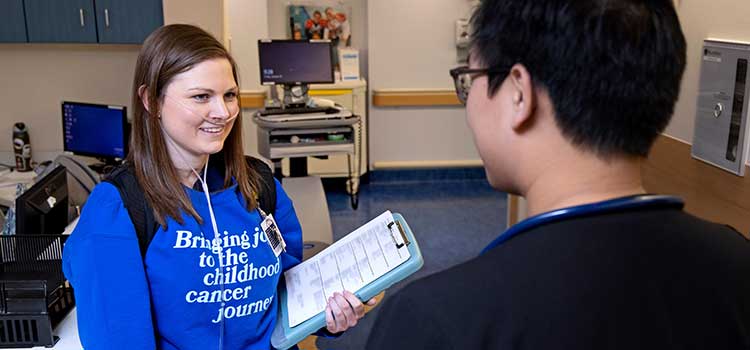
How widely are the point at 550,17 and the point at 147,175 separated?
992 millimetres

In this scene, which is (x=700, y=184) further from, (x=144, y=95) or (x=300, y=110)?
(x=300, y=110)

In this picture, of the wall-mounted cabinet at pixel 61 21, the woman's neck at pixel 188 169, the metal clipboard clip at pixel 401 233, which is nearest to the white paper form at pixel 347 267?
the metal clipboard clip at pixel 401 233

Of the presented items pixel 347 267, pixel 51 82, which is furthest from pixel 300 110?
pixel 347 267

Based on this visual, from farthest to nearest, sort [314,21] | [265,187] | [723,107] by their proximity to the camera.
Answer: [314,21]
[723,107]
[265,187]

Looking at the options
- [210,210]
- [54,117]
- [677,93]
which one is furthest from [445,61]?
[677,93]

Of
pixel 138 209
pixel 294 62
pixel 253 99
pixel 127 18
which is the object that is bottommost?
pixel 253 99

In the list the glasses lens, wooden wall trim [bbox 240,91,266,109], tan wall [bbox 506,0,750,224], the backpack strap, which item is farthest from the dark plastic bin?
wooden wall trim [bbox 240,91,266,109]

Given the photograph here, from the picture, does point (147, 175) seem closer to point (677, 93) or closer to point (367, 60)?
point (677, 93)

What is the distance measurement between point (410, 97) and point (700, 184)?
3582 mm

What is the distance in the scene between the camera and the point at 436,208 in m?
5.19

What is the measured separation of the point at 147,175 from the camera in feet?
4.53

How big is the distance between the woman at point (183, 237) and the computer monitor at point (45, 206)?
879 millimetres

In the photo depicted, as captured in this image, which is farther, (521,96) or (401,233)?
(401,233)

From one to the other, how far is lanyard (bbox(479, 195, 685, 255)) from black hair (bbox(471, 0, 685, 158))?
6 cm
